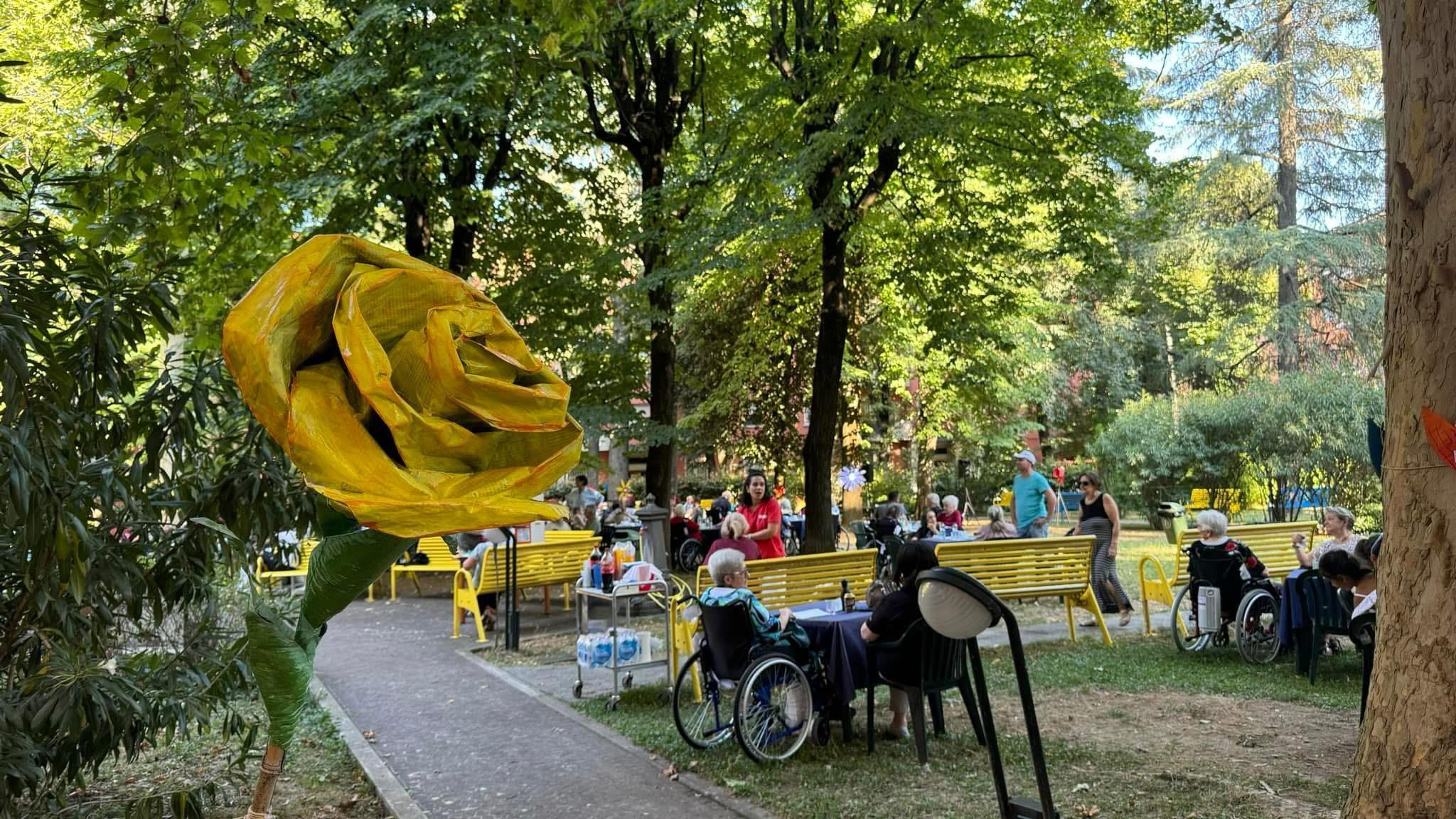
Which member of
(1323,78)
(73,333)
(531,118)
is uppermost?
(1323,78)

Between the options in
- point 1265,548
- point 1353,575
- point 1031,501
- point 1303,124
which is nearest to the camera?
point 1353,575

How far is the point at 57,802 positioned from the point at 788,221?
9381 mm

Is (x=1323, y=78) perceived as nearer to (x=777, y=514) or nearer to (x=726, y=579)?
(x=777, y=514)

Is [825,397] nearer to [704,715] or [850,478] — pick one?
[704,715]

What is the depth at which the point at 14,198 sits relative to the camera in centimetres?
263

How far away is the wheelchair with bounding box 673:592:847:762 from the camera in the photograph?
6.43 metres

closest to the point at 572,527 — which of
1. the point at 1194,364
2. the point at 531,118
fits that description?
the point at 531,118

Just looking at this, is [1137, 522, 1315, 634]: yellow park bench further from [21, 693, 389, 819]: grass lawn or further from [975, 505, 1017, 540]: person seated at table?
[21, 693, 389, 819]: grass lawn

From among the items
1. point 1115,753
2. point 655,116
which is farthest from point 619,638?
point 655,116

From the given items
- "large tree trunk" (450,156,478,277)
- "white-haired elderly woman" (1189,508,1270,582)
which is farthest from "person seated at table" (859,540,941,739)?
"large tree trunk" (450,156,478,277)

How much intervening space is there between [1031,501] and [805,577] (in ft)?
14.2

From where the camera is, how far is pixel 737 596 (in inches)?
264

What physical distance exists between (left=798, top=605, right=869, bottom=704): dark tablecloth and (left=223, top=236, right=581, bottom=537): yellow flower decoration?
6.29 metres

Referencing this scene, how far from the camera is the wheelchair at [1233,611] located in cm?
888
